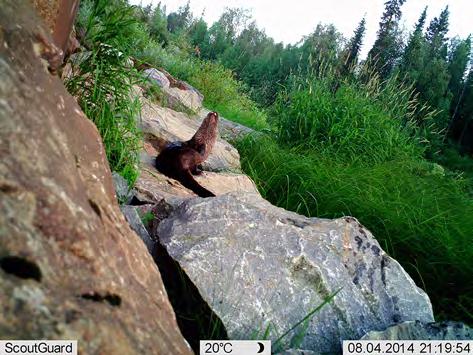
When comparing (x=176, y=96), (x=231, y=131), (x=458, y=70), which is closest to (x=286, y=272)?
(x=231, y=131)

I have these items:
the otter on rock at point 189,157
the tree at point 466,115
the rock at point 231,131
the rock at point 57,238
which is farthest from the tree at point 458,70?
the rock at point 57,238

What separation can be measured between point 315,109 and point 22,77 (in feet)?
16.0

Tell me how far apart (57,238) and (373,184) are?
10.2 ft

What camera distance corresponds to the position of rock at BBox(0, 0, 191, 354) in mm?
800

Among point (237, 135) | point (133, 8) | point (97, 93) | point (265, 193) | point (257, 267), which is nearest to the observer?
point (257, 267)

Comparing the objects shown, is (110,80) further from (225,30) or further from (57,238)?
(225,30)

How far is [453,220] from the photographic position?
2.94 metres

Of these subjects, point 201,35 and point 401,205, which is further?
point 201,35

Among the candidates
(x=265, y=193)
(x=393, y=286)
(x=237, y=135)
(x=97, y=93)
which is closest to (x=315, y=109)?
(x=237, y=135)

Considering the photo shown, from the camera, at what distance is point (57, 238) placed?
0.90 m

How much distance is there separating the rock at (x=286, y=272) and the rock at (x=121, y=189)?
1.77ft

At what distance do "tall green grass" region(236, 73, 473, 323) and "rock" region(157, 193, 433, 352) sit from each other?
580 mm

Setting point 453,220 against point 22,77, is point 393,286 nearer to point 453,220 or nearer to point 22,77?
point 453,220

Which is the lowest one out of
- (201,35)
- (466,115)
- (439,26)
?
(466,115)
